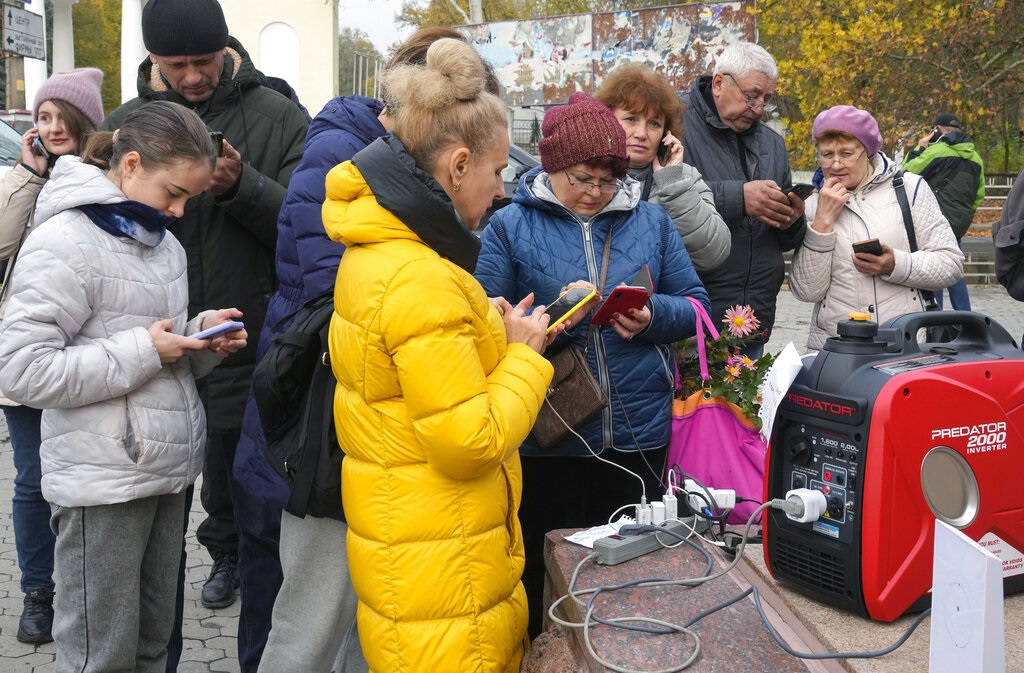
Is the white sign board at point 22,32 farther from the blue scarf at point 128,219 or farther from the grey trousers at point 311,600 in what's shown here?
the grey trousers at point 311,600

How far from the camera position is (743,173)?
3.66 metres

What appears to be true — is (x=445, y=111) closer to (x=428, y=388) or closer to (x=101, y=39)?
(x=428, y=388)

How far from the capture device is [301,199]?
7.95 feet

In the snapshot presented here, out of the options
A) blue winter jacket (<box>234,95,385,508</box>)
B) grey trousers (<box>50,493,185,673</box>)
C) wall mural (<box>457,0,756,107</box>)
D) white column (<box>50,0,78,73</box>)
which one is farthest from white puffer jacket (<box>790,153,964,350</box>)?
white column (<box>50,0,78,73</box>)

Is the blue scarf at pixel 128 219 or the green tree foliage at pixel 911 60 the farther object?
the green tree foliage at pixel 911 60

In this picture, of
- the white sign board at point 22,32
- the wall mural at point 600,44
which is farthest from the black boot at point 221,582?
the wall mural at point 600,44

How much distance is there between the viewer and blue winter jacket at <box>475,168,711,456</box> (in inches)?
111

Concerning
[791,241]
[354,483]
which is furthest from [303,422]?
[791,241]

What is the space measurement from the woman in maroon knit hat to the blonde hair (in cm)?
77

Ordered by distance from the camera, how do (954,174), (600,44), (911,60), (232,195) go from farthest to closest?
(600,44) → (911,60) → (954,174) → (232,195)

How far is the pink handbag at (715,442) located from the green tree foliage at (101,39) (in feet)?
119

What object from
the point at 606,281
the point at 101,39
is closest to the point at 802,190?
the point at 606,281

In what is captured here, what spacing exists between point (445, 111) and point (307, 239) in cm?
57

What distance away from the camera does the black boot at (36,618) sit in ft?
11.0
